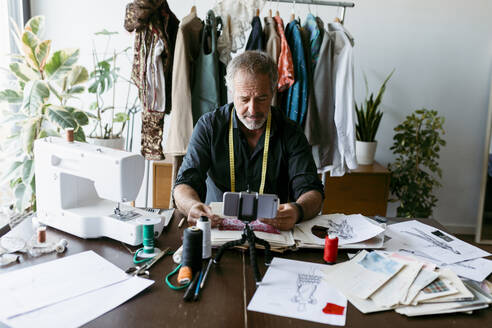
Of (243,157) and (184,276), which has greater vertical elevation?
(243,157)

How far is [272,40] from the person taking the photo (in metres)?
2.57

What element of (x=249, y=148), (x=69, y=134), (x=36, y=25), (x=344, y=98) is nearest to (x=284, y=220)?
(x=249, y=148)

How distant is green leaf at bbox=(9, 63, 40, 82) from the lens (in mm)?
2420

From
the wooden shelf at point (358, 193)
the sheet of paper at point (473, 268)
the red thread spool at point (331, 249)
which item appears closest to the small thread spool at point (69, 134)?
the red thread spool at point (331, 249)

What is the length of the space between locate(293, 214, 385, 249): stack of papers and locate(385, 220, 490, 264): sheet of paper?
0.06 m

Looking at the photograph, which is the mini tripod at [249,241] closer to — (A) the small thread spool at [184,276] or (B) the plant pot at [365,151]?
(A) the small thread spool at [184,276]

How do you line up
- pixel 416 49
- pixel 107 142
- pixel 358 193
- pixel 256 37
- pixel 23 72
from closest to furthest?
1. pixel 23 72
2. pixel 256 37
3. pixel 107 142
4. pixel 358 193
5. pixel 416 49

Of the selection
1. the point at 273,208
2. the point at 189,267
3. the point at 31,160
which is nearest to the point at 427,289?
the point at 273,208

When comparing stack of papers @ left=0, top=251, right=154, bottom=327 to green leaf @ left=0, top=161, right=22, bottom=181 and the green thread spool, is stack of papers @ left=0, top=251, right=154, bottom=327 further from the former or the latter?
green leaf @ left=0, top=161, right=22, bottom=181

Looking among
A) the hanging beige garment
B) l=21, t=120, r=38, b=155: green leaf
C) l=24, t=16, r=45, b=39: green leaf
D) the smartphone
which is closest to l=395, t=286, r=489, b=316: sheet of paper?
the smartphone

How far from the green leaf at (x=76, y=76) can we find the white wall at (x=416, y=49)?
0.89 m

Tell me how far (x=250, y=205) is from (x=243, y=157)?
2.15ft

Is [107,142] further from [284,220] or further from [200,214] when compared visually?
[284,220]

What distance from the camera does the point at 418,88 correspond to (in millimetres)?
3543
